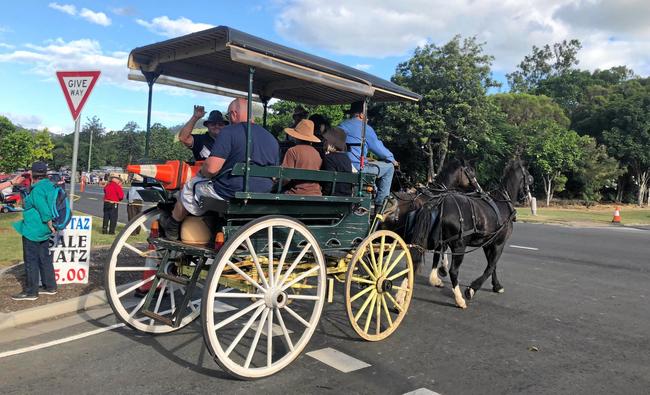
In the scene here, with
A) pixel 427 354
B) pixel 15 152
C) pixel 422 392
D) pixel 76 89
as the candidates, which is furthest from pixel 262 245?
pixel 15 152

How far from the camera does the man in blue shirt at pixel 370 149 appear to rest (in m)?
6.03

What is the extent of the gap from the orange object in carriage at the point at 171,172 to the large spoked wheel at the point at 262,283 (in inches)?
45.1

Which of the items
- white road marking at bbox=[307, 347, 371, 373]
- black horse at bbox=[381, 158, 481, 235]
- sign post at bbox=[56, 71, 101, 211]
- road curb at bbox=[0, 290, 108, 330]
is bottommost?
road curb at bbox=[0, 290, 108, 330]

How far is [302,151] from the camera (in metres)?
4.96

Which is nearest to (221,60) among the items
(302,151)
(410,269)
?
(302,151)

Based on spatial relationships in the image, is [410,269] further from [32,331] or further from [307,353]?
[32,331]

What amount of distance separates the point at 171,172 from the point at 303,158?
129cm

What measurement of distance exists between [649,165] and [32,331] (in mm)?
40070

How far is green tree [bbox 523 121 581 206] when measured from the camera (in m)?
30.8

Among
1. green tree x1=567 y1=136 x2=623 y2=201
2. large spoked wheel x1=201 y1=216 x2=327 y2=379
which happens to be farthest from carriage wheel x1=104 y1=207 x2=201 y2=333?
green tree x1=567 y1=136 x2=623 y2=201

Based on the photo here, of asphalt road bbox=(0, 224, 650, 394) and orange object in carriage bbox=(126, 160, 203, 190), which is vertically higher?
orange object in carriage bbox=(126, 160, 203, 190)

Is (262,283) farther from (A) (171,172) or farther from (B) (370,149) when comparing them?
(B) (370,149)

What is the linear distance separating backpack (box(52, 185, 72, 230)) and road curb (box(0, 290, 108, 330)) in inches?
38.6

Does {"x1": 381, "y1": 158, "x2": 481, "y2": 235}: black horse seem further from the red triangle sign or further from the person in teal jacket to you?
the red triangle sign
